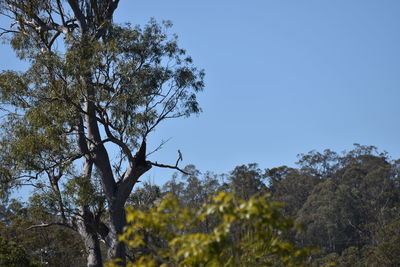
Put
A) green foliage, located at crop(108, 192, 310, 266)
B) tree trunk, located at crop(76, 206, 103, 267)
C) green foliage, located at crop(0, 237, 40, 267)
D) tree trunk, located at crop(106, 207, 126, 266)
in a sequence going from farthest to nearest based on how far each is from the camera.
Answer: green foliage, located at crop(0, 237, 40, 267), tree trunk, located at crop(76, 206, 103, 267), tree trunk, located at crop(106, 207, 126, 266), green foliage, located at crop(108, 192, 310, 266)

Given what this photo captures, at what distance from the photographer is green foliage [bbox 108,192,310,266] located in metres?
2.73

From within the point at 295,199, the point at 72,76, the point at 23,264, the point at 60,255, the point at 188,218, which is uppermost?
the point at 295,199

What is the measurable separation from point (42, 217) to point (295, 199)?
80.0 feet

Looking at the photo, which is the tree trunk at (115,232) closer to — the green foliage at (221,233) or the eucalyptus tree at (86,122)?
the eucalyptus tree at (86,122)

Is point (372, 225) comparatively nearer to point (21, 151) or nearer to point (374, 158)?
point (374, 158)

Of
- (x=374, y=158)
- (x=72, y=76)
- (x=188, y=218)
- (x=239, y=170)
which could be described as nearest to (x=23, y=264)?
(x=72, y=76)

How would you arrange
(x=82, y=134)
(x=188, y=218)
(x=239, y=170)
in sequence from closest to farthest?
(x=188, y=218) → (x=82, y=134) → (x=239, y=170)

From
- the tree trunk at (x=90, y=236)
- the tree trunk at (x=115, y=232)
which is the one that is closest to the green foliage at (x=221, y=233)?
the tree trunk at (x=115, y=232)

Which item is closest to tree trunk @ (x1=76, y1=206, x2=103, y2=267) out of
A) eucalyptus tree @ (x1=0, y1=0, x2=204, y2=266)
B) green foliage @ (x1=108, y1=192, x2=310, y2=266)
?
eucalyptus tree @ (x1=0, y1=0, x2=204, y2=266)

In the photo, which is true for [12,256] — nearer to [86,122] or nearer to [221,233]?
[86,122]

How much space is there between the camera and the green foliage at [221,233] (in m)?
2.73

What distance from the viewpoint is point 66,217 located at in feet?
35.9

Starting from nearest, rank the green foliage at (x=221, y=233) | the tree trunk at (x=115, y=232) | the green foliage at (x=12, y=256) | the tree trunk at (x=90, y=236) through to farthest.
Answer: the green foliage at (x=221, y=233)
the tree trunk at (x=115, y=232)
the tree trunk at (x=90, y=236)
the green foliage at (x=12, y=256)

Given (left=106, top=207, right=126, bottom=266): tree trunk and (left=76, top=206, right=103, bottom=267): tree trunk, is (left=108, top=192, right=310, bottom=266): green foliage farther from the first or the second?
(left=76, top=206, right=103, bottom=267): tree trunk
